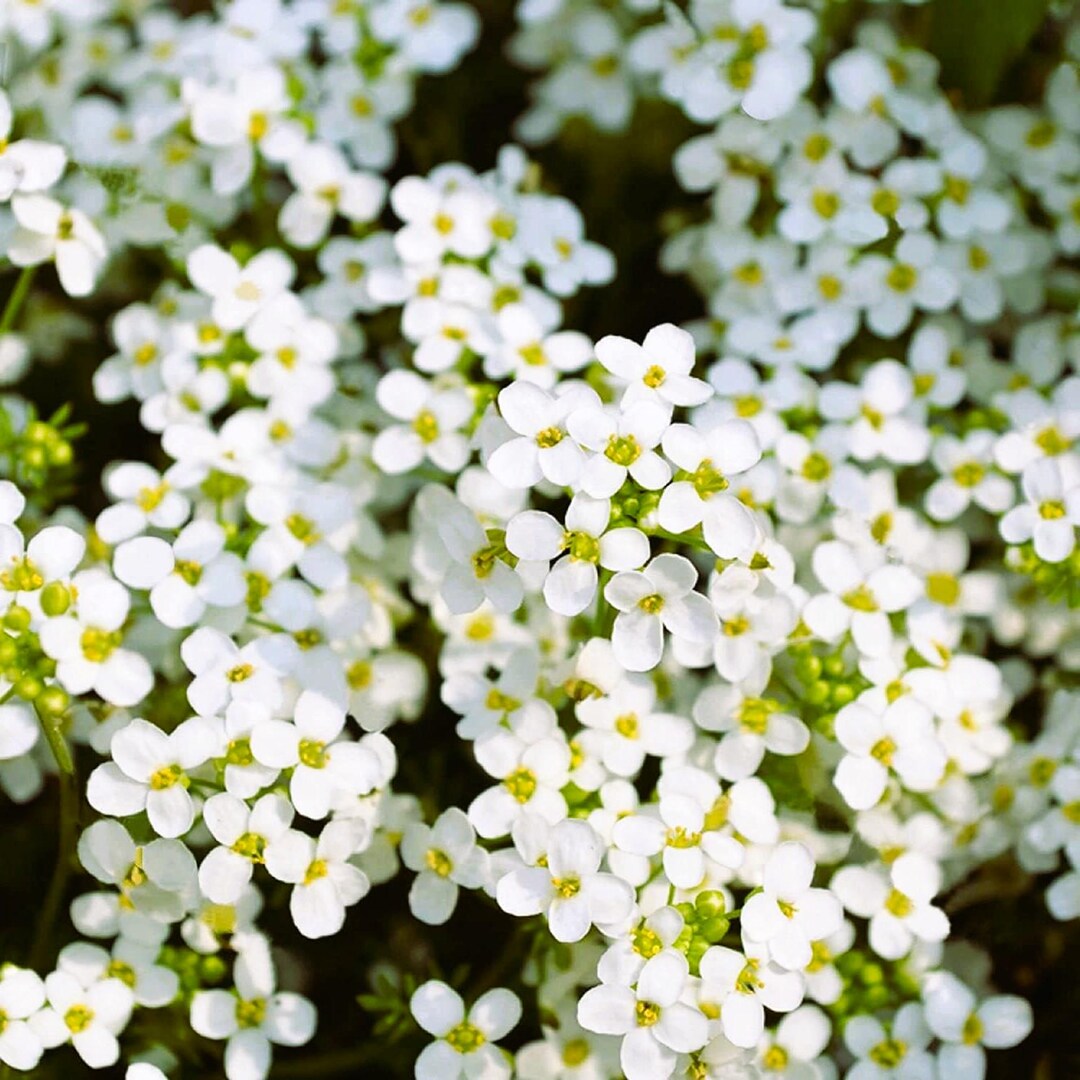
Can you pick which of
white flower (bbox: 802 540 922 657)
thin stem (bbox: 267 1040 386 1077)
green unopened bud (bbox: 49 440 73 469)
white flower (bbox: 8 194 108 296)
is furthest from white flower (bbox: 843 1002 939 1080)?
white flower (bbox: 8 194 108 296)

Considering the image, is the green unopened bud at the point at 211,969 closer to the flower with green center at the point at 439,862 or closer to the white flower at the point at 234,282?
the flower with green center at the point at 439,862

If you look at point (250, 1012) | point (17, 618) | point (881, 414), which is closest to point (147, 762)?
point (17, 618)

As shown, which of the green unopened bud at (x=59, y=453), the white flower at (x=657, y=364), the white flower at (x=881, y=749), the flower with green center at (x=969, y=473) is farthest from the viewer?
the flower with green center at (x=969, y=473)

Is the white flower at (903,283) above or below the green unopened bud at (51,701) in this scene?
above

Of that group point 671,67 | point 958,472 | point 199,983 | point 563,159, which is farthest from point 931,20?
point 199,983

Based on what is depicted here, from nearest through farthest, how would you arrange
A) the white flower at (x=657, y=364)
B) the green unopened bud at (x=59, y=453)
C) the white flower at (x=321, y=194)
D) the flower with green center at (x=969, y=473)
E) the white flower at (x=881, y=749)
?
the white flower at (x=657, y=364) → the white flower at (x=881, y=749) → the green unopened bud at (x=59, y=453) → the flower with green center at (x=969, y=473) → the white flower at (x=321, y=194)

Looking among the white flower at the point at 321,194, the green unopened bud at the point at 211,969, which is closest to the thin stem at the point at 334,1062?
the green unopened bud at the point at 211,969

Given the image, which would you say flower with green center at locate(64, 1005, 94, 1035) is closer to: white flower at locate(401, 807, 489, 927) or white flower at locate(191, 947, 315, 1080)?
white flower at locate(191, 947, 315, 1080)
